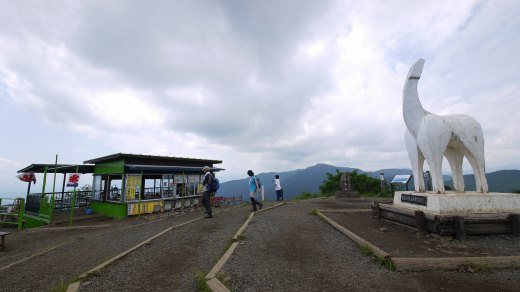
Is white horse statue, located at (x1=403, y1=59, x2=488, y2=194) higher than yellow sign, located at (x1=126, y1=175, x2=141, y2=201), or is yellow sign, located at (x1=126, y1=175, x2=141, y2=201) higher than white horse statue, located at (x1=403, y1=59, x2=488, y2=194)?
white horse statue, located at (x1=403, y1=59, x2=488, y2=194)

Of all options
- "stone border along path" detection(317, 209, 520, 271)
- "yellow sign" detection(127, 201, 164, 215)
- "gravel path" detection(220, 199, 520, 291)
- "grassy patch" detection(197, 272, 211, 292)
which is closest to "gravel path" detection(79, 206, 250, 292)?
"grassy patch" detection(197, 272, 211, 292)

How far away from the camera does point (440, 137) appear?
7.68 metres

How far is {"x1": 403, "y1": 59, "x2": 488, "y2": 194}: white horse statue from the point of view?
768 centimetres

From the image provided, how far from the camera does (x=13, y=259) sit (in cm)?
691

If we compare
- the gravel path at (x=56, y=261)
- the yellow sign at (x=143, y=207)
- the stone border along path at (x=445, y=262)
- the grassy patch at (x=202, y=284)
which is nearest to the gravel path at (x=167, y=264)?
the grassy patch at (x=202, y=284)

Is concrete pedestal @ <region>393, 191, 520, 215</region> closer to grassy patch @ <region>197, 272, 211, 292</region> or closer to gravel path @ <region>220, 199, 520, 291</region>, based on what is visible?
gravel path @ <region>220, 199, 520, 291</region>

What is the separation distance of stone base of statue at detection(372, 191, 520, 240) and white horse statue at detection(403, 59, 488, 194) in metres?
0.63

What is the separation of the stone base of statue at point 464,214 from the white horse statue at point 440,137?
0.63m

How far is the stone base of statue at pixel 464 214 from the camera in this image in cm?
635

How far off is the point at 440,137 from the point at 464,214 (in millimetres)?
2267

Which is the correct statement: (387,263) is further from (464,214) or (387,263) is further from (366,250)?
(464,214)

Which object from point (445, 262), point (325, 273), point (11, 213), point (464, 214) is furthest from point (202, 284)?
point (11, 213)

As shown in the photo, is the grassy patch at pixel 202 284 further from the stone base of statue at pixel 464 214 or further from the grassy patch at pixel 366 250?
the stone base of statue at pixel 464 214

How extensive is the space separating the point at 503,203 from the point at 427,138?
2.54 m
